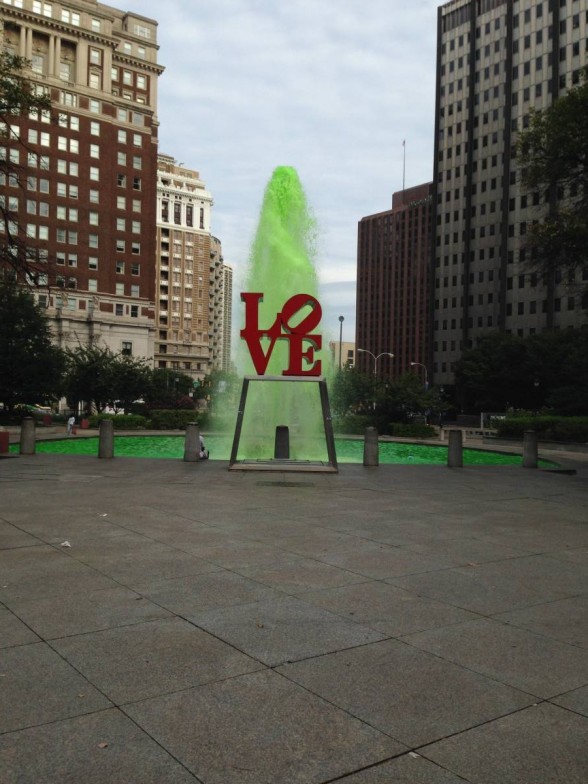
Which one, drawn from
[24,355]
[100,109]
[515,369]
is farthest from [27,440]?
[100,109]

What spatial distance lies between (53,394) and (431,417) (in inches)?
1434

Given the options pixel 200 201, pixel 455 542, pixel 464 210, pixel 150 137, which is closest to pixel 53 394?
pixel 455 542

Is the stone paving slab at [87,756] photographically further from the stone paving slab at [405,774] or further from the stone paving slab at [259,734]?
the stone paving slab at [405,774]

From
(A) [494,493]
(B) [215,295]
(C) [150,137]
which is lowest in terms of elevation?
(A) [494,493]

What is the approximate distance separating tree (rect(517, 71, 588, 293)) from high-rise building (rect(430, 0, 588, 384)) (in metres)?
71.8

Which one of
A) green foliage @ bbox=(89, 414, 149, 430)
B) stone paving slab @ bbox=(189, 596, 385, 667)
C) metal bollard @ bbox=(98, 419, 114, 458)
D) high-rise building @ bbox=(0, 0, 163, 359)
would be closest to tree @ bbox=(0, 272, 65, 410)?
green foliage @ bbox=(89, 414, 149, 430)

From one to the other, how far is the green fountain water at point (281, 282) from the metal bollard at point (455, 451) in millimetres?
5076

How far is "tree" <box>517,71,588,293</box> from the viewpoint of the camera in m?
24.2

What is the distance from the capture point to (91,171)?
8825cm

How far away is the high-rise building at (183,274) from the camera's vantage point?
475 ft

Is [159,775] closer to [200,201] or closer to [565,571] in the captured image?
[565,571]

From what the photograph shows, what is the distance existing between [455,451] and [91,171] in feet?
259

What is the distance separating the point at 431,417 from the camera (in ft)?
222

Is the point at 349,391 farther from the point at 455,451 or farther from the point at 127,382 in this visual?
the point at 455,451
